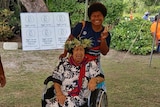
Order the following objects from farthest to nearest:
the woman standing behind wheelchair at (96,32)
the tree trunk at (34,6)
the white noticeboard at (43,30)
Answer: the tree trunk at (34,6) < the white noticeboard at (43,30) < the woman standing behind wheelchair at (96,32)

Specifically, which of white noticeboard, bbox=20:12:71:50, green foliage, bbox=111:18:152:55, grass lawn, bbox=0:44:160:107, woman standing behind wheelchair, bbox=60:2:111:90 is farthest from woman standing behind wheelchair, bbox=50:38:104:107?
white noticeboard, bbox=20:12:71:50

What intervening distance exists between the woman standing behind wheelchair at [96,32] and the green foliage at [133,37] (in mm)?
5178

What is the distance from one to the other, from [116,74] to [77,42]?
3.25 m

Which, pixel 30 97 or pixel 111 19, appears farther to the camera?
pixel 111 19

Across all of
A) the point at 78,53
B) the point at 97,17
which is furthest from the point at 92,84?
the point at 97,17

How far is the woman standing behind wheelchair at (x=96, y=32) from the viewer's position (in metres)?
3.03

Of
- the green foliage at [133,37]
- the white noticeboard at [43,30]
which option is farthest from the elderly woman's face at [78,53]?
the white noticeboard at [43,30]

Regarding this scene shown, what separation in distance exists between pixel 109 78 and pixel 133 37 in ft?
10.1

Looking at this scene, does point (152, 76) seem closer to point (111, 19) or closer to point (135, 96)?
point (135, 96)

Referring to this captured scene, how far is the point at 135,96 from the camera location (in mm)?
4598

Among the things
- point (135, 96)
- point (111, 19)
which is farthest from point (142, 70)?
point (111, 19)

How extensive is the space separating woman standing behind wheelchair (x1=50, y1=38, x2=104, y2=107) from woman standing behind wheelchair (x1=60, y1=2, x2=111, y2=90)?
0.46 feet

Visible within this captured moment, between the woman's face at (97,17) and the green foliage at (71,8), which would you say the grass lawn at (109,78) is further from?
the green foliage at (71,8)

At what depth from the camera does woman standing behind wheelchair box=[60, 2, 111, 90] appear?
303cm
